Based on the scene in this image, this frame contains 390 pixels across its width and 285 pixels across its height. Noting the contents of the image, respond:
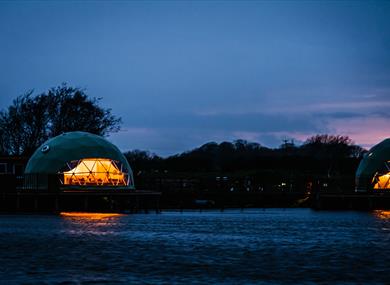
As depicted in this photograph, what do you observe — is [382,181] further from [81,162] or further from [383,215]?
[81,162]

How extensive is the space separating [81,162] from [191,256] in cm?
4757

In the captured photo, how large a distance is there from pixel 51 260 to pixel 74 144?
48.6 m

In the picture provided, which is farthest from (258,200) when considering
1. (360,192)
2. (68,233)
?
(68,233)

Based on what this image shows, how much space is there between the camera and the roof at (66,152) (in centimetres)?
7419

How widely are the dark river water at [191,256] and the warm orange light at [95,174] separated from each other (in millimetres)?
30734

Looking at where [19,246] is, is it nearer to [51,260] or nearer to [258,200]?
[51,260]

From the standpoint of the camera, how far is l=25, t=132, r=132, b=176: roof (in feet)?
243

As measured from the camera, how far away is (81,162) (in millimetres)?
75250

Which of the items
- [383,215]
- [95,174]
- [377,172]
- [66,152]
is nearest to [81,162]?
[66,152]

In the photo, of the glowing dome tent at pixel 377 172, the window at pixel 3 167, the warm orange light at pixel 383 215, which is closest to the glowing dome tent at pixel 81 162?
the window at pixel 3 167

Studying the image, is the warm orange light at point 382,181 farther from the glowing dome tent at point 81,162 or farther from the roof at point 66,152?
the roof at point 66,152

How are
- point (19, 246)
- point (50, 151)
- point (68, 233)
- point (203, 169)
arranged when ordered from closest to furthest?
point (19, 246)
point (68, 233)
point (50, 151)
point (203, 169)

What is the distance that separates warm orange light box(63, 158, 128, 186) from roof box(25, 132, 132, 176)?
72 cm

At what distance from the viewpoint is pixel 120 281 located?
2234cm
